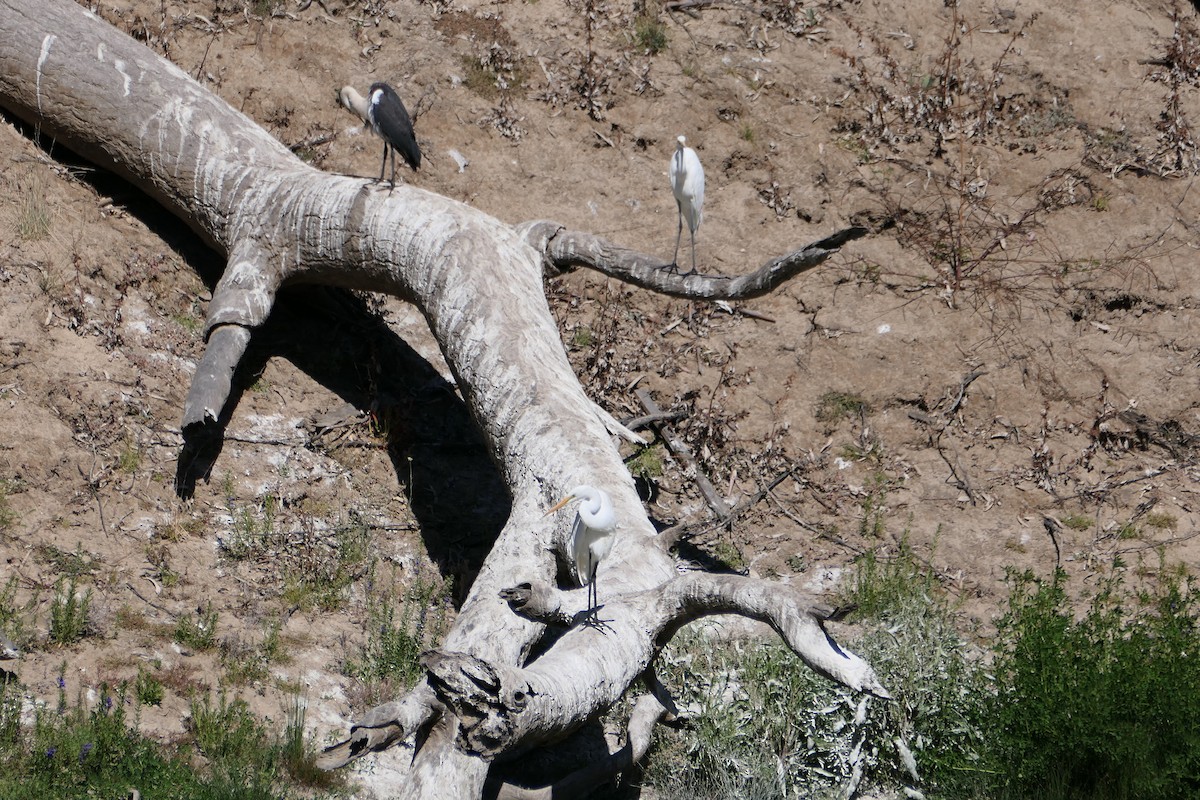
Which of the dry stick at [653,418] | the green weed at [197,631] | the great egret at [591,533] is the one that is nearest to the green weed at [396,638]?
the green weed at [197,631]

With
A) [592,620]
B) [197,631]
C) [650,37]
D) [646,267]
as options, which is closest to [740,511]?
[646,267]

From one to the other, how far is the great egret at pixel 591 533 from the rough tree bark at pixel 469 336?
11cm

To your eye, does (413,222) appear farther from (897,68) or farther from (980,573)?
(897,68)

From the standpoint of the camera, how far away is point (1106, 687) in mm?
5254

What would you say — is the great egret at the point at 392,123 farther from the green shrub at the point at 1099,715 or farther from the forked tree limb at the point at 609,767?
the green shrub at the point at 1099,715

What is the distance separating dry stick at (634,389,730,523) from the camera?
25.7ft

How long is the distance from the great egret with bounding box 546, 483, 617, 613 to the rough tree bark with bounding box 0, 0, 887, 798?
4.1 inches

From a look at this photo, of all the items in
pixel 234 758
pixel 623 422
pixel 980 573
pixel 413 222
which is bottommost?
pixel 980 573

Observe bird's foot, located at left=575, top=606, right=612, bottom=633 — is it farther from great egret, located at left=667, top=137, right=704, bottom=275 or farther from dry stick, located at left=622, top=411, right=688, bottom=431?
dry stick, located at left=622, top=411, right=688, bottom=431

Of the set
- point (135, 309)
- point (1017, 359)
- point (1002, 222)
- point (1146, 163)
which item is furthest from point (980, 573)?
point (135, 309)

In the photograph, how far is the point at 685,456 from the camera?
26.6 feet

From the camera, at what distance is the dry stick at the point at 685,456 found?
783cm

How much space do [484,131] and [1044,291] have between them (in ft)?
15.4

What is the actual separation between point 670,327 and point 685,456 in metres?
1.22
